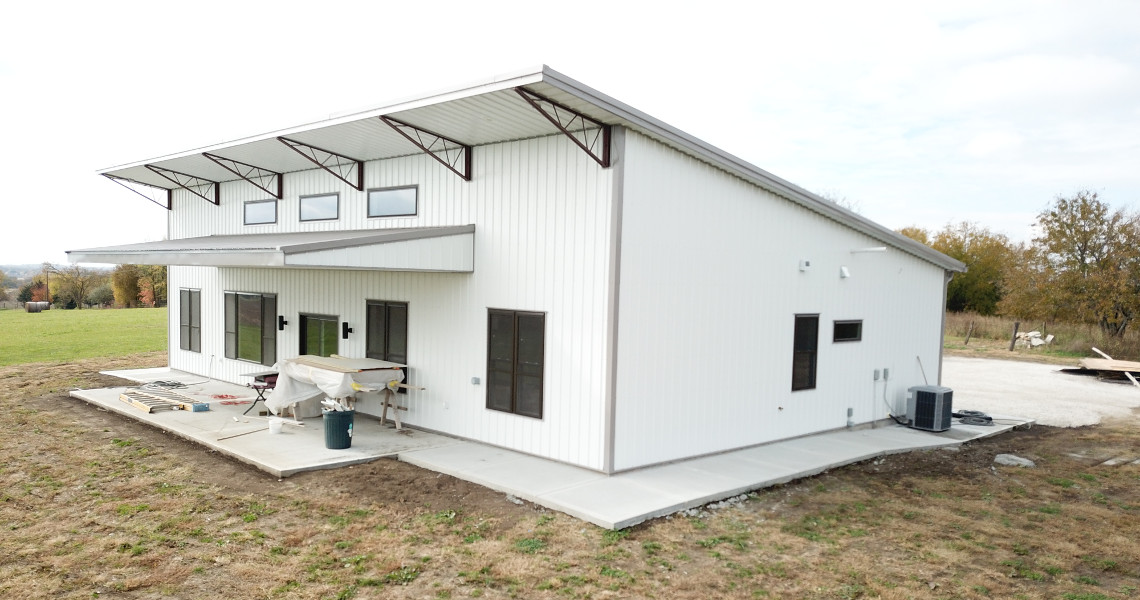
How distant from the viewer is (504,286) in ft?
28.0

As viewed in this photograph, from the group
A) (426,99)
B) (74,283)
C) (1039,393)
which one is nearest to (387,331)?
(426,99)

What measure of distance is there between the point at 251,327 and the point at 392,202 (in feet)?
15.4

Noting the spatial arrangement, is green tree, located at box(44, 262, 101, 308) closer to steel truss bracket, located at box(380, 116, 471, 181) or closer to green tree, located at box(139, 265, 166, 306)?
green tree, located at box(139, 265, 166, 306)

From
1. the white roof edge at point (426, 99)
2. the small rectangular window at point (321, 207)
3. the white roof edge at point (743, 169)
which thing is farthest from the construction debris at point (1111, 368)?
the small rectangular window at point (321, 207)

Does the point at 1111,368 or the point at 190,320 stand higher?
the point at 190,320

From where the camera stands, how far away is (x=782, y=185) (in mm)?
9242

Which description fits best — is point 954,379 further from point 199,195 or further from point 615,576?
point 199,195

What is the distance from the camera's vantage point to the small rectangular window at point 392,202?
9.95 m

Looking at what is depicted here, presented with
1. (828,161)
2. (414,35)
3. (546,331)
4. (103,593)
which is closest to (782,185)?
(546,331)

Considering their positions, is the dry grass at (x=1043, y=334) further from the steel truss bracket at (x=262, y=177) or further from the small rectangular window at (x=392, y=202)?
the steel truss bracket at (x=262, y=177)

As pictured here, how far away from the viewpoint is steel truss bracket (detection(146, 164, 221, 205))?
13859 mm

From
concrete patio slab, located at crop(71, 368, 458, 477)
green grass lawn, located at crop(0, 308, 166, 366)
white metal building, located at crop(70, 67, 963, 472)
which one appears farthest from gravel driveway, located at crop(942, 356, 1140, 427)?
green grass lawn, located at crop(0, 308, 166, 366)

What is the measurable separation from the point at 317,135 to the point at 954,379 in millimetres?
16337

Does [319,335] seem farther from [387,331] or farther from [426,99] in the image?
[426,99]
